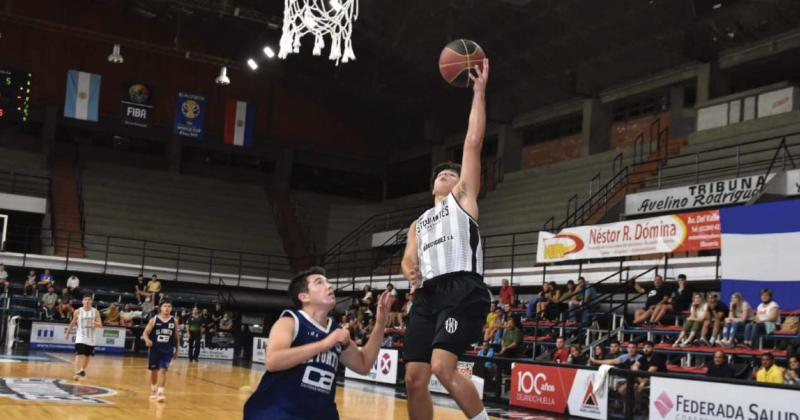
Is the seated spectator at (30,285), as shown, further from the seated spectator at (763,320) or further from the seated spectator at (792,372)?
the seated spectator at (792,372)

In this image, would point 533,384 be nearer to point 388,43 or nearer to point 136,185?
point 388,43

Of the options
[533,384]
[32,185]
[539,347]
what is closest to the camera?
[533,384]

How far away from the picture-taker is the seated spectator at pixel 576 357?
1574 centimetres

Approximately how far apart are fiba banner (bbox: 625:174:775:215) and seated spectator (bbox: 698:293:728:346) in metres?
4.61

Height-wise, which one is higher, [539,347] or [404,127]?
[404,127]

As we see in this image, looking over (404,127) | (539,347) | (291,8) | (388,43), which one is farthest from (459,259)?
(404,127)

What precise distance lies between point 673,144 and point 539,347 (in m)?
8.81

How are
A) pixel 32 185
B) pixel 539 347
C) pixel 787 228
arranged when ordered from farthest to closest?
pixel 32 185 → pixel 539 347 → pixel 787 228

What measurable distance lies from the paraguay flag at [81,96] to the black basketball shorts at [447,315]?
2475cm

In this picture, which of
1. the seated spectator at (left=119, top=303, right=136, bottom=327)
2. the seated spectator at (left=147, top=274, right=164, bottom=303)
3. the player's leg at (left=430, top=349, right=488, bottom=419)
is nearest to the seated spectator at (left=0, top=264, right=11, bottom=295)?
the seated spectator at (left=119, top=303, right=136, bottom=327)

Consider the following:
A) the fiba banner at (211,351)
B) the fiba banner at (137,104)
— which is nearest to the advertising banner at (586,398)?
the fiba banner at (211,351)

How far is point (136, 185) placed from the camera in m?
33.6

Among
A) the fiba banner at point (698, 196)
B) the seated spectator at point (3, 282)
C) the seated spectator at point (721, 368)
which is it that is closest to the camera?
the seated spectator at point (721, 368)

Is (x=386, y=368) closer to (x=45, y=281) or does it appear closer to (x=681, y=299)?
(x=681, y=299)
